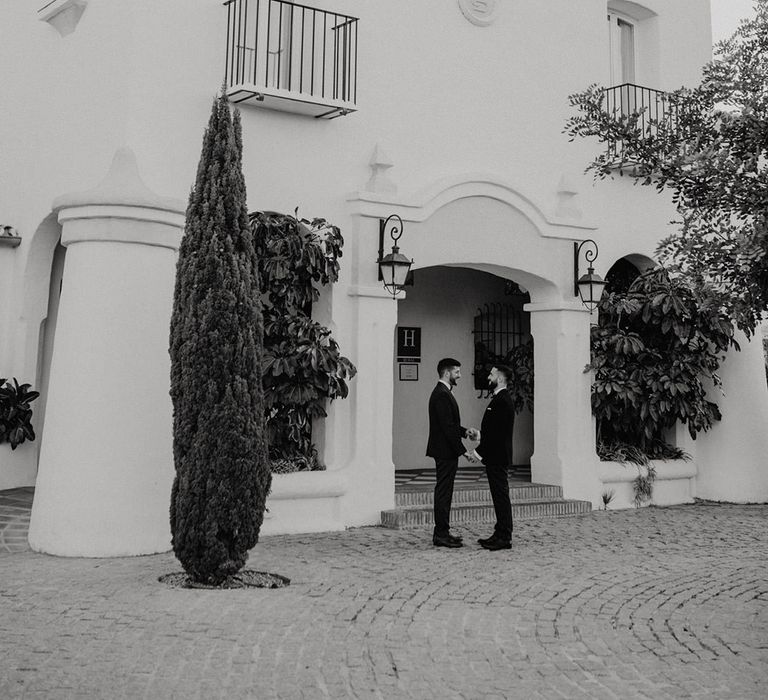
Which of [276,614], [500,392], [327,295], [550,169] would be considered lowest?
[276,614]

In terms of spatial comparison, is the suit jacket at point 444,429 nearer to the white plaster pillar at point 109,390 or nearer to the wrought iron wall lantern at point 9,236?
the white plaster pillar at point 109,390

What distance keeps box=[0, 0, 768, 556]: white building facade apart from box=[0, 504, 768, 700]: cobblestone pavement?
131 centimetres

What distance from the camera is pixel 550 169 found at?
12.6 m

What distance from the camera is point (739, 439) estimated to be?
1330 centimetres

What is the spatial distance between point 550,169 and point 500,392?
171 inches

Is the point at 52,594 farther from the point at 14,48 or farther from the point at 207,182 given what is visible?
the point at 14,48

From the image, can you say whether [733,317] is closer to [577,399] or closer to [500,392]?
[500,392]

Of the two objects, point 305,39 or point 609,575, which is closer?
point 609,575

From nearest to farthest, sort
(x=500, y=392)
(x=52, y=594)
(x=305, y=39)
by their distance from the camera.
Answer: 1. (x=52, y=594)
2. (x=500, y=392)
3. (x=305, y=39)

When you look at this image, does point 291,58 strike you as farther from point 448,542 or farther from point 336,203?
point 448,542

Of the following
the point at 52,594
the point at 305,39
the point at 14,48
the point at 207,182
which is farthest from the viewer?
the point at 14,48

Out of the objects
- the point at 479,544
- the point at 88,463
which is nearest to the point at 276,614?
the point at 88,463

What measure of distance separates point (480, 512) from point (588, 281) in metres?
3.36

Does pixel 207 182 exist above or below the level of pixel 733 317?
above
